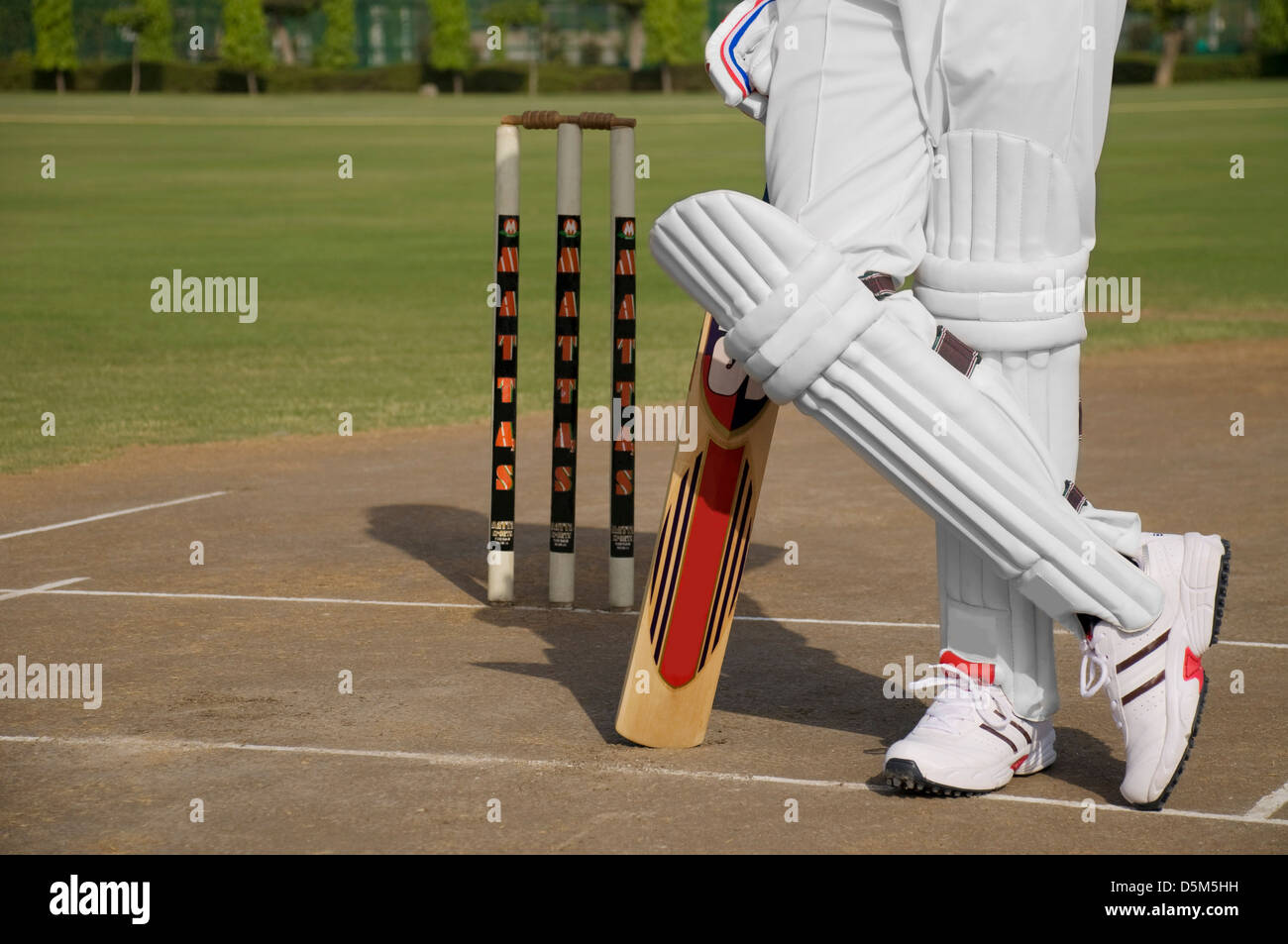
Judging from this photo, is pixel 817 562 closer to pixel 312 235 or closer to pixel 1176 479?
pixel 1176 479

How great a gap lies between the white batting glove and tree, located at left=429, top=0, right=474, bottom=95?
7115 cm

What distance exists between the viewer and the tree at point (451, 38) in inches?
2867

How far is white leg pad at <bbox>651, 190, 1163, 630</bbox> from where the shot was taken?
3684mm

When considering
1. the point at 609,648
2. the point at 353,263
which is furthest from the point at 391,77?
the point at 609,648

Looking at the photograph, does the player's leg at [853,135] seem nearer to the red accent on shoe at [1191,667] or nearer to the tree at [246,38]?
the red accent on shoe at [1191,667]

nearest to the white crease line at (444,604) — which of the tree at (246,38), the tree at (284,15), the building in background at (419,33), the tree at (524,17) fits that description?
the tree at (246,38)

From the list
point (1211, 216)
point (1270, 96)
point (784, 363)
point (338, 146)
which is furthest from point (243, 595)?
point (1270, 96)

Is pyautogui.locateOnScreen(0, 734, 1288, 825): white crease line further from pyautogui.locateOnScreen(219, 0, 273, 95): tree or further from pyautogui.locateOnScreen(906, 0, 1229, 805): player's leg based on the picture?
pyautogui.locateOnScreen(219, 0, 273, 95): tree

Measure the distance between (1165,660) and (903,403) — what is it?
848 millimetres

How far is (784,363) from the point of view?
3705 millimetres

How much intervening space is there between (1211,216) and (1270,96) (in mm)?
33332

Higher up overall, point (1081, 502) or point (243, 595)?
point (1081, 502)

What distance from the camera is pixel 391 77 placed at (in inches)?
2992

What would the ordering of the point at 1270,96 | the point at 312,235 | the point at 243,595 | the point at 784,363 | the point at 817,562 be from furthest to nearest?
the point at 1270,96
the point at 312,235
the point at 817,562
the point at 243,595
the point at 784,363
